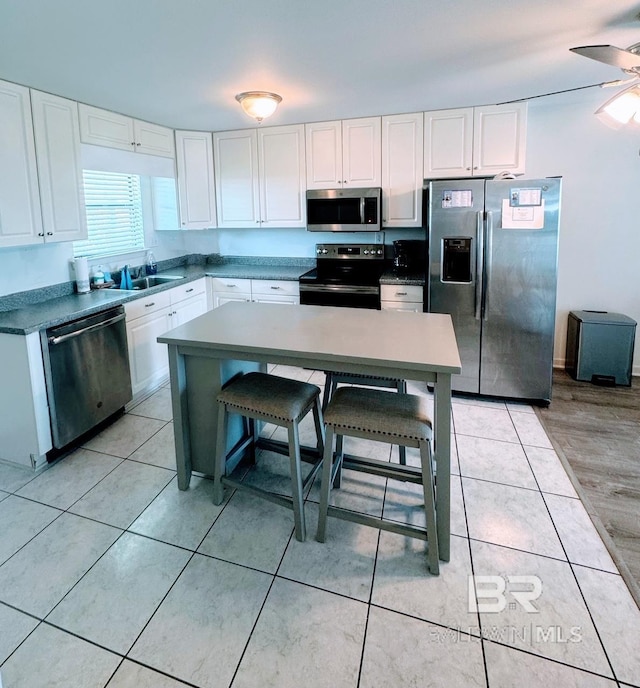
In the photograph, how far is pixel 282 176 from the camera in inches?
168

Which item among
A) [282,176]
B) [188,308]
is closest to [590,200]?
[282,176]

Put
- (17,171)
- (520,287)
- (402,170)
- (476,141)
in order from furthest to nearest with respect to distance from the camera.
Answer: (402,170) < (476,141) < (520,287) < (17,171)

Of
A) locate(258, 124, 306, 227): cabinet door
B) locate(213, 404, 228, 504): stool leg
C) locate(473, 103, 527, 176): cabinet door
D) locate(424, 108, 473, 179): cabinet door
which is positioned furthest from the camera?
locate(258, 124, 306, 227): cabinet door

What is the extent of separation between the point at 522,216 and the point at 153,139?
3124mm

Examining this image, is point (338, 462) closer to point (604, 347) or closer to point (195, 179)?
point (604, 347)

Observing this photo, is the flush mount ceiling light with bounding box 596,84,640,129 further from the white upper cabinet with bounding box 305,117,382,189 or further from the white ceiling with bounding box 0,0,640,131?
the white upper cabinet with bounding box 305,117,382,189

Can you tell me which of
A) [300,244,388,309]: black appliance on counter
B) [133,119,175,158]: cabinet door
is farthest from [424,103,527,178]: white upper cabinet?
[133,119,175,158]: cabinet door

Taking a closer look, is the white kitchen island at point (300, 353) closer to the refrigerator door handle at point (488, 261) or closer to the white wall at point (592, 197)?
the refrigerator door handle at point (488, 261)

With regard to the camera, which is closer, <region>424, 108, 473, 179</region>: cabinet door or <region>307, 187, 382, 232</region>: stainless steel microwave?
<region>424, 108, 473, 179</region>: cabinet door

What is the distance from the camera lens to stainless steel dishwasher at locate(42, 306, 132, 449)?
104 inches

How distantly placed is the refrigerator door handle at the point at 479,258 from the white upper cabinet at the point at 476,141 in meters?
0.67

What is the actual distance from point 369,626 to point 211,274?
351 cm

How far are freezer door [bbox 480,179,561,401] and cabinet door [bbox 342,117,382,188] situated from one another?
3.73 ft

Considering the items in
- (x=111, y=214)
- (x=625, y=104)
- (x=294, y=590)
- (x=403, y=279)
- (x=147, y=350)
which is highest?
(x=625, y=104)
